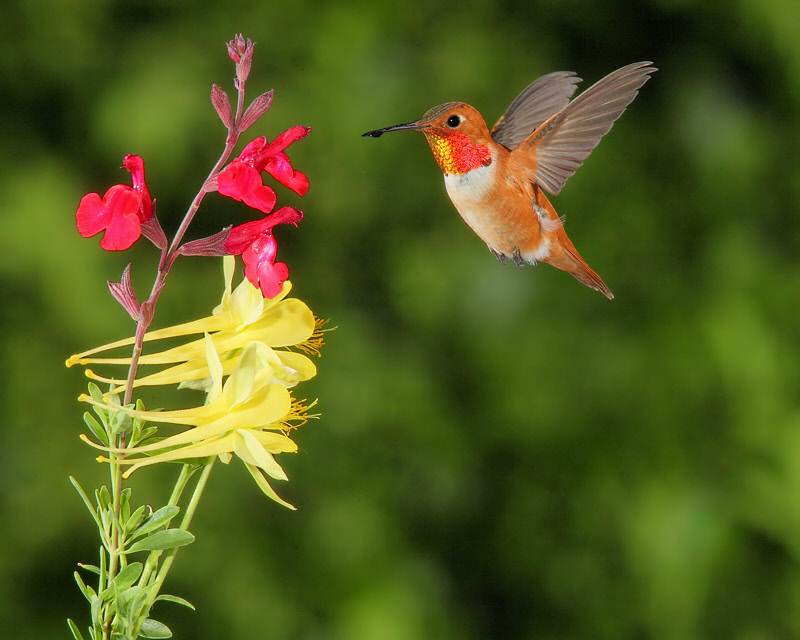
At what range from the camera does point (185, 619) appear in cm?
201

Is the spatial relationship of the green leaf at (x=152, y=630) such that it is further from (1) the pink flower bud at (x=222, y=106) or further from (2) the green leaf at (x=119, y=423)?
(1) the pink flower bud at (x=222, y=106)

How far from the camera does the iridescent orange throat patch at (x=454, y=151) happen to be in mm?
535

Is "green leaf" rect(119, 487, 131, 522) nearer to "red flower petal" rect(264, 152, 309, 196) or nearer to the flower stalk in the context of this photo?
the flower stalk

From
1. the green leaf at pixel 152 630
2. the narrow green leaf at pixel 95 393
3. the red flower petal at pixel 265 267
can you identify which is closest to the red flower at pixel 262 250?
the red flower petal at pixel 265 267

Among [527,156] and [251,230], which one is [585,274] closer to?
[527,156]

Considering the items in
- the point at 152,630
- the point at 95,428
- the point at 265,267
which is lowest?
the point at 152,630

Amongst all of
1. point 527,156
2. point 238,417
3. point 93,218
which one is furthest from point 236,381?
point 527,156

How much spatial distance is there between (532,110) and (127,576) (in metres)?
0.41

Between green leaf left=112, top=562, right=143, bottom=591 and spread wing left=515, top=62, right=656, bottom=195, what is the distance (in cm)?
33

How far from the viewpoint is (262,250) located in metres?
0.53

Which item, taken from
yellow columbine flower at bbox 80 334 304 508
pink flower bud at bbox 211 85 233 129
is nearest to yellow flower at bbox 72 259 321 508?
yellow columbine flower at bbox 80 334 304 508

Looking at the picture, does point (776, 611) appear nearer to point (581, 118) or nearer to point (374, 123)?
point (374, 123)

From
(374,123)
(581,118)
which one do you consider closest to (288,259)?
(374,123)

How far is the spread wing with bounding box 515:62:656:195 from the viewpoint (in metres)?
0.52
